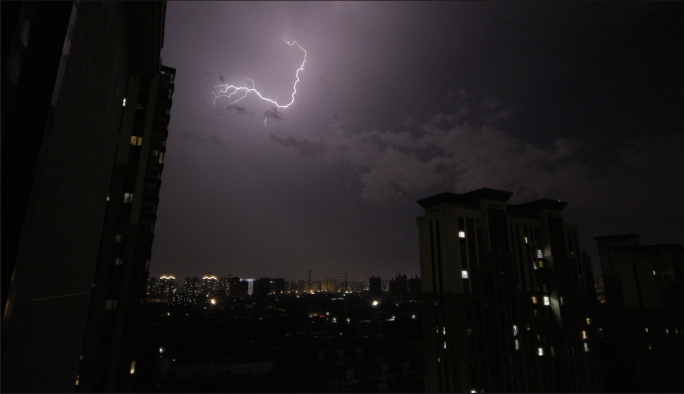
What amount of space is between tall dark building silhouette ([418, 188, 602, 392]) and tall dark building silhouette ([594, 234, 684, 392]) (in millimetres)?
5242

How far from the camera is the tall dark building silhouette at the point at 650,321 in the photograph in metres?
37.4

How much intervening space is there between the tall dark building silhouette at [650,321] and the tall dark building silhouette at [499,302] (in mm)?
5242

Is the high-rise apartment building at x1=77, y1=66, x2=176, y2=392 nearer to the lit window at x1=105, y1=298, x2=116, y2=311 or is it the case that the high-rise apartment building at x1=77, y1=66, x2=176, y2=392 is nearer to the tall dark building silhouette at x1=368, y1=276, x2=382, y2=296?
the lit window at x1=105, y1=298, x2=116, y2=311

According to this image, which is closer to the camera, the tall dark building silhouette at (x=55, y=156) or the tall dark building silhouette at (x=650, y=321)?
the tall dark building silhouette at (x=55, y=156)

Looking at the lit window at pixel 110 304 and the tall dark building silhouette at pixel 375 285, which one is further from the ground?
the tall dark building silhouette at pixel 375 285

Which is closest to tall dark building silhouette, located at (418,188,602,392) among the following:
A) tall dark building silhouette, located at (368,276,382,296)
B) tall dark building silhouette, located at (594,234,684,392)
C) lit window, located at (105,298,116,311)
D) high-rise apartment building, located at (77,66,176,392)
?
tall dark building silhouette, located at (594,234,684,392)

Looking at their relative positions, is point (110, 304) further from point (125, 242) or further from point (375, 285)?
point (375, 285)

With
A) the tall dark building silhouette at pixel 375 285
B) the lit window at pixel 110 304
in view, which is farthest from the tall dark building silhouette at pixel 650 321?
the tall dark building silhouette at pixel 375 285

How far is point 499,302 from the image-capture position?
34750 mm

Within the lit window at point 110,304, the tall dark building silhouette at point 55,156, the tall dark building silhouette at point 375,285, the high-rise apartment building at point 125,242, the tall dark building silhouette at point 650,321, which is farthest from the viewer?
the tall dark building silhouette at point 375,285

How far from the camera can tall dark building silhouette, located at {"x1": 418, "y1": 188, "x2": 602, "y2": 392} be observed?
32.7 meters

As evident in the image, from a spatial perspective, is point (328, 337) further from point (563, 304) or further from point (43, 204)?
point (43, 204)

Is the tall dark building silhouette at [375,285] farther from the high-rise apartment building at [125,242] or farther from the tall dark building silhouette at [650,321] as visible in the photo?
the high-rise apartment building at [125,242]

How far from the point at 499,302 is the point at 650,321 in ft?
69.8
